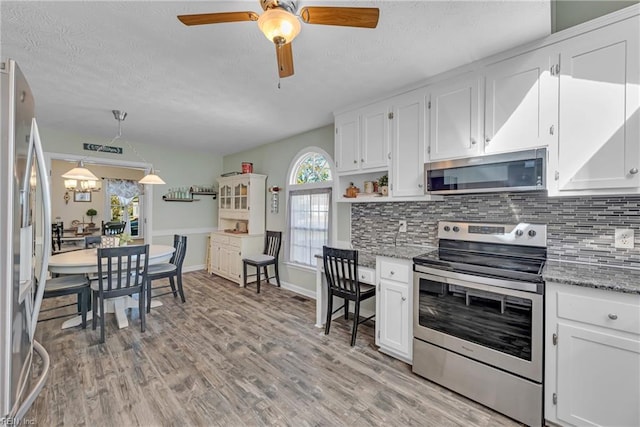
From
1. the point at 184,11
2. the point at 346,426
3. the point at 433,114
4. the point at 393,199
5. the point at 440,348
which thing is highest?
the point at 184,11

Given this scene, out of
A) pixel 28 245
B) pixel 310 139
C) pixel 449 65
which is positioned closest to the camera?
pixel 28 245

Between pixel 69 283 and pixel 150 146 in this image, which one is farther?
pixel 150 146

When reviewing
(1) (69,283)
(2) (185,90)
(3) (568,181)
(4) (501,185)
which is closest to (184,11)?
(2) (185,90)

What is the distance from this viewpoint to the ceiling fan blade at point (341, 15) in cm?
136

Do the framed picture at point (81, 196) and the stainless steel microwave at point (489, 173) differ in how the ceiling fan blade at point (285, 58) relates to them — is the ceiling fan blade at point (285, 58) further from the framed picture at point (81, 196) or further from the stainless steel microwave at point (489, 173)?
the framed picture at point (81, 196)

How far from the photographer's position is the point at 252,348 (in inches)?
106

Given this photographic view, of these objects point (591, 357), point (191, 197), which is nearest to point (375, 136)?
point (591, 357)

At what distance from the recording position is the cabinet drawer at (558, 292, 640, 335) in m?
1.46

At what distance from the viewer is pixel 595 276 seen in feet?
5.49

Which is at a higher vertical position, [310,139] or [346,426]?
[310,139]

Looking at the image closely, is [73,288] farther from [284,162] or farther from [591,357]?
[591,357]

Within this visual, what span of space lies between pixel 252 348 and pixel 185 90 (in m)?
2.60

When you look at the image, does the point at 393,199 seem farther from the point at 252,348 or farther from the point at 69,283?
the point at 69,283

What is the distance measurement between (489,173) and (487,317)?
3.46 ft
